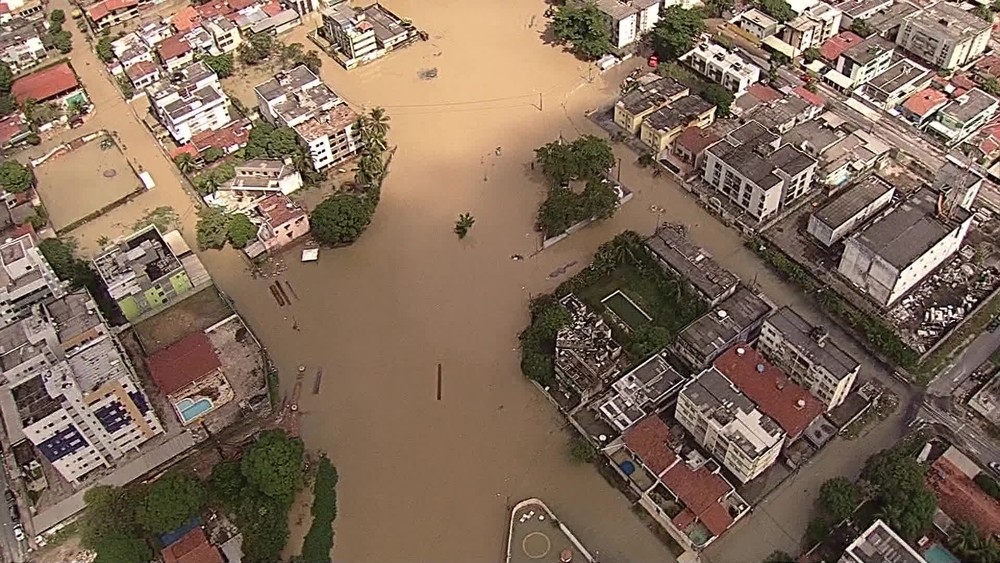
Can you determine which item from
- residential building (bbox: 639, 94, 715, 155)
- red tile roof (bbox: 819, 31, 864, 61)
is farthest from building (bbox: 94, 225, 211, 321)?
red tile roof (bbox: 819, 31, 864, 61)

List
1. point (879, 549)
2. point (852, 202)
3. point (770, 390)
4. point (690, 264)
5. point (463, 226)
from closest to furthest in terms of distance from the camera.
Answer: point (879, 549) < point (770, 390) < point (690, 264) < point (852, 202) < point (463, 226)

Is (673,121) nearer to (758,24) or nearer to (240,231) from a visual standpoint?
(758,24)

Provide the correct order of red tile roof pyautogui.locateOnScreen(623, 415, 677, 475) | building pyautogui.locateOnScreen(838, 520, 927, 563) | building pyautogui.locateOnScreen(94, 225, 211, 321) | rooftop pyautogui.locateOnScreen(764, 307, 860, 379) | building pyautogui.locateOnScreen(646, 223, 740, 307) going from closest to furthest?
1. building pyautogui.locateOnScreen(838, 520, 927, 563)
2. red tile roof pyautogui.locateOnScreen(623, 415, 677, 475)
3. rooftop pyautogui.locateOnScreen(764, 307, 860, 379)
4. building pyautogui.locateOnScreen(646, 223, 740, 307)
5. building pyautogui.locateOnScreen(94, 225, 211, 321)

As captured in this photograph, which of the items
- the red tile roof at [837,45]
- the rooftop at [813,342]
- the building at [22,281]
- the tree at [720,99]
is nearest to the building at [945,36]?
the red tile roof at [837,45]

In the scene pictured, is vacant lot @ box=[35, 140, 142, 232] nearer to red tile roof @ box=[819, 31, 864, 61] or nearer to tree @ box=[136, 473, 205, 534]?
tree @ box=[136, 473, 205, 534]

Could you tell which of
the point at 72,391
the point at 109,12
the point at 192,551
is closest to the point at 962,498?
→ the point at 192,551

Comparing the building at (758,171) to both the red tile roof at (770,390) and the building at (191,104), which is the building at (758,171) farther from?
the building at (191,104)

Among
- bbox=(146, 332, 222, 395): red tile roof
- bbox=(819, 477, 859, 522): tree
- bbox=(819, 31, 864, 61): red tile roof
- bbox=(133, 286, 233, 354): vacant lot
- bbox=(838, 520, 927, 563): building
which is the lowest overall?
bbox=(819, 477, 859, 522): tree
